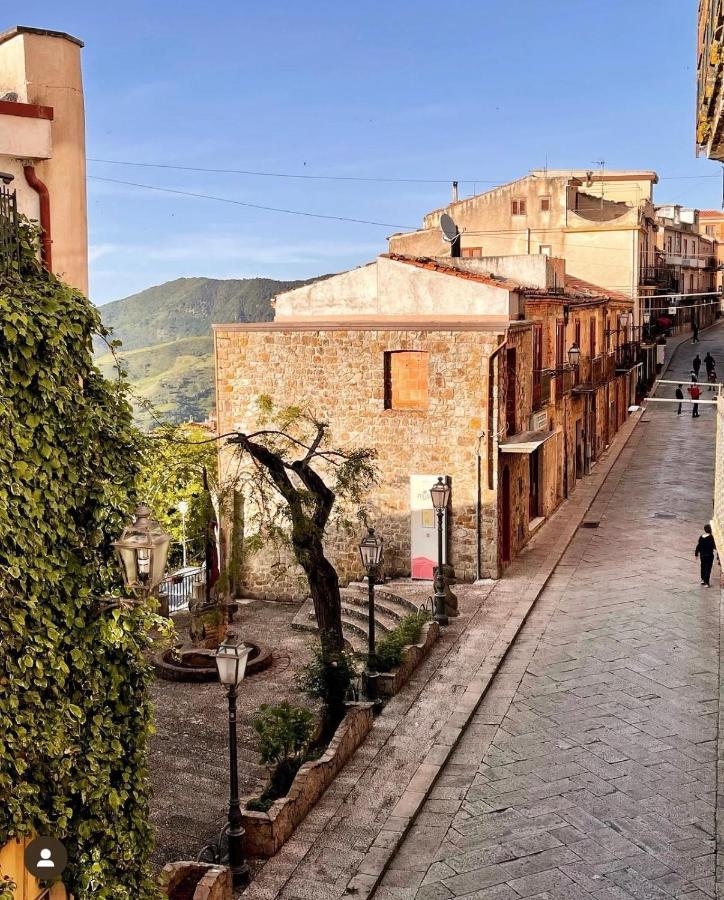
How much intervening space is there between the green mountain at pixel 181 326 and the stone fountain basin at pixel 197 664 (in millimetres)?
54206

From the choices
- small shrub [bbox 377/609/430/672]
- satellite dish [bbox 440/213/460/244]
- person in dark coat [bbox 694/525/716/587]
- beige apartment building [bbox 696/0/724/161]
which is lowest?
small shrub [bbox 377/609/430/672]

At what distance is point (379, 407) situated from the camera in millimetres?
21594

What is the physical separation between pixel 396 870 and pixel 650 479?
24.6 metres

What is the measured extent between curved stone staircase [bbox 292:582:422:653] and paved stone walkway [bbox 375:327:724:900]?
248 centimetres

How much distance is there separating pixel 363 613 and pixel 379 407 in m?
4.32

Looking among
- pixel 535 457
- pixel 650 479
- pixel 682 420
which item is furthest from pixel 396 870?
pixel 682 420

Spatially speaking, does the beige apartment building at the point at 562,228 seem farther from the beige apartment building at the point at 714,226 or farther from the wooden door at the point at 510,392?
the beige apartment building at the point at 714,226

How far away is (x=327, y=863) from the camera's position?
10719 mm

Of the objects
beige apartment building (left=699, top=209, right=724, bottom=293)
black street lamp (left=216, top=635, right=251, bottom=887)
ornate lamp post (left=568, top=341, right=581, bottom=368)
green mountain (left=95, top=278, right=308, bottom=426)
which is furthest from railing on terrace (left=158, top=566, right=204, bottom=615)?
beige apartment building (left=699, top=209, right=724, bottom=293)

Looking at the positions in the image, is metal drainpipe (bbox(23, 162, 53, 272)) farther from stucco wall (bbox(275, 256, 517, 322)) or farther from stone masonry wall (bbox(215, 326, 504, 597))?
stucco wall (bbox(275, 256, 517, 322))

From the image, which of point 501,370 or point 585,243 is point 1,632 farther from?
point 585,243

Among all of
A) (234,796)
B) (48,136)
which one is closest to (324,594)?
(234,796)

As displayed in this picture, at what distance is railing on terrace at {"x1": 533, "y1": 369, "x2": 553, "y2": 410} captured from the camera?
24.8m

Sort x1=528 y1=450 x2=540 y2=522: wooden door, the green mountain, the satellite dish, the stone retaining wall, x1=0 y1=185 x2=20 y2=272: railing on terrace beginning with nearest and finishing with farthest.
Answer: x1=0 y1=185 x2=20 y2=272: railing on terrace, the stone retaining wall, x1=528 y1=450 x2=540 y2=522: wooden door, the satellite dish, the green mountain
